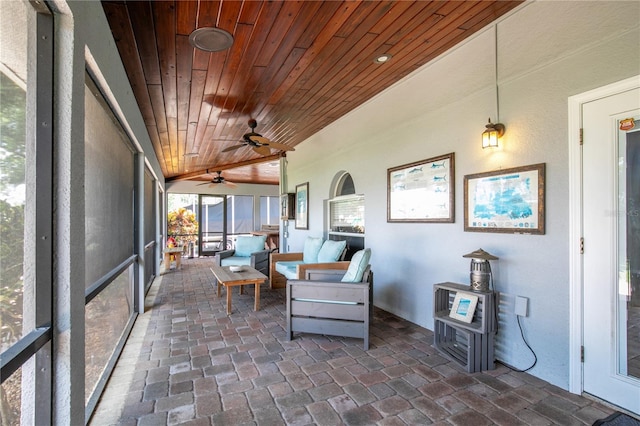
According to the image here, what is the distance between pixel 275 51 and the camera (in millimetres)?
2623

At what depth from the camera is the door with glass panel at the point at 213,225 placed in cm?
1062

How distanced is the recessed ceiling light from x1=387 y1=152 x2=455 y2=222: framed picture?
1.08m

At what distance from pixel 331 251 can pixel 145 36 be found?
325 centimetres

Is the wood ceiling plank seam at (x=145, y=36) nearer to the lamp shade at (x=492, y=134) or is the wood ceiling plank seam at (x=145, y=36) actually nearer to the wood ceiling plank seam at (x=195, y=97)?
the wood ceiling plank seam at (x=195, y=97)

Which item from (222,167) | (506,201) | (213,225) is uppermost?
(222,167)

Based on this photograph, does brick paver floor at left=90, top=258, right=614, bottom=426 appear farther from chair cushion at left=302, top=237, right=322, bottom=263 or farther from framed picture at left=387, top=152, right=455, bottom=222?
chair cushion at left=302, top=237, right=322, bottom=263

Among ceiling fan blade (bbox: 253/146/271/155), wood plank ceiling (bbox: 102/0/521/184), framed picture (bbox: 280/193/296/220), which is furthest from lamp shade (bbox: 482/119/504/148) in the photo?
framed picture (bbox: 280/193/296/220)

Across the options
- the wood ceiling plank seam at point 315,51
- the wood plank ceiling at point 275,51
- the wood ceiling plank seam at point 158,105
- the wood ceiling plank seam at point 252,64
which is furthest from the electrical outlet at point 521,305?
the wood ceiling plank seam at point 158,105

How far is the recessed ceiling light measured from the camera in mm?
2851

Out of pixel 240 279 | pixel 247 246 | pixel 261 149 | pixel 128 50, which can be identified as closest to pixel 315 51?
pixel 128 50

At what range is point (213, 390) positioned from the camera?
2.20 m

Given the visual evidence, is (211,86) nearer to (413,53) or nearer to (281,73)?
(281,73)

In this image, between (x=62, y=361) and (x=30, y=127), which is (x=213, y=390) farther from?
(x=30, y=127)

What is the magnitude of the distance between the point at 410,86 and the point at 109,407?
3.82 metres
